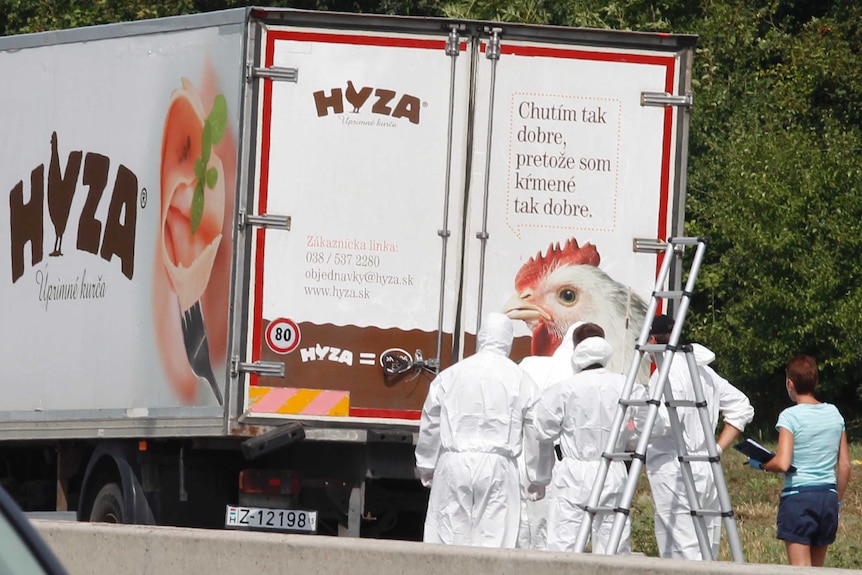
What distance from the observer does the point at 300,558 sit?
646 cm

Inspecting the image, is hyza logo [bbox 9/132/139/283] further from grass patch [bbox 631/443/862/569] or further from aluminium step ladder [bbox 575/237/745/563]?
grass patch [bbox 631/443/862/569]

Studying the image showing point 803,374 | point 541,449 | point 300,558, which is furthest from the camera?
point 541,449

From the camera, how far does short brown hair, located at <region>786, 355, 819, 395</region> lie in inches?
337

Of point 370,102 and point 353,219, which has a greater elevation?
point 370,102

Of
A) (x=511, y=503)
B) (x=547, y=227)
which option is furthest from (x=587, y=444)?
(x=547, y=227)

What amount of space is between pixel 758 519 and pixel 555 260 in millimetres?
6113

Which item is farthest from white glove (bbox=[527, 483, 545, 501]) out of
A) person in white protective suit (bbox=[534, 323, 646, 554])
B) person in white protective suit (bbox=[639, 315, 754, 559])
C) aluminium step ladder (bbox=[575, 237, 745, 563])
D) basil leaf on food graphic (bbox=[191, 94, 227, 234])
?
basil leaf on food graphic (bbox=[191, 94, 227, 234])

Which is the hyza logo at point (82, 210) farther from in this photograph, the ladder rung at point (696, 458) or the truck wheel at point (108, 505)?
the ladder rung at point (696, 458)

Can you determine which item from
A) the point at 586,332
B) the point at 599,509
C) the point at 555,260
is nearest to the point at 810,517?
the point at 599,509

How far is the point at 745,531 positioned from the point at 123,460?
5.63 metres

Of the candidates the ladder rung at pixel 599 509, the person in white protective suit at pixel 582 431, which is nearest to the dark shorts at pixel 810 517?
the person in white protective suit at pixel 582 431

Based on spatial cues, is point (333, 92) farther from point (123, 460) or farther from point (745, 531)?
point (745, 531)

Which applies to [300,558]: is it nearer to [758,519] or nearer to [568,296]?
[568,296]

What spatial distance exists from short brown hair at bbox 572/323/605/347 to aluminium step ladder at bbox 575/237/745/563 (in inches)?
16.9
